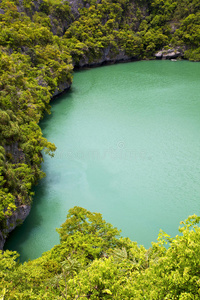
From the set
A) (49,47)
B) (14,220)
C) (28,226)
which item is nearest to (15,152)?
(14,220)

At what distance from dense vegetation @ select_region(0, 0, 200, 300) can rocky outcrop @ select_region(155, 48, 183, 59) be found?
73cm

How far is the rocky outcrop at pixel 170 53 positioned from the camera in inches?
1620

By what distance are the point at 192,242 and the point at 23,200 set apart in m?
8.20

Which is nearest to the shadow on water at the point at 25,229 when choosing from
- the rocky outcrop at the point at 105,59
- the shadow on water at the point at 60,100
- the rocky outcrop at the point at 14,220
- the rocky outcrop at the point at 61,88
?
the rocky outcrop at the point at 14,220

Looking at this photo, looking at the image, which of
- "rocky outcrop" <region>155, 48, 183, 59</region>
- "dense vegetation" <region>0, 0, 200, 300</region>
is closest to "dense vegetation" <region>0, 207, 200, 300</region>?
"dense vegetation" <region>0, 0, 200, 300</region>

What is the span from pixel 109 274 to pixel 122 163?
1040 cm

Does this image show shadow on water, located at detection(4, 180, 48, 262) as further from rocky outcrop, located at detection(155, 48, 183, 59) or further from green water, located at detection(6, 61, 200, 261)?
rocky outcrop, located at detection(155, 48, 183, 59)

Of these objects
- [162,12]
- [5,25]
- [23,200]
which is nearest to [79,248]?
[23,200]

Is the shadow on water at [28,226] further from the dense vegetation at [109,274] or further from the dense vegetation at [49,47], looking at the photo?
the dense vegetation at [109,274]

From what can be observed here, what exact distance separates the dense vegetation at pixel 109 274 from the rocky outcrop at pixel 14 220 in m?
2.51

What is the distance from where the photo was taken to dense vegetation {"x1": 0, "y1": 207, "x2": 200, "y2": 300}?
384 cm

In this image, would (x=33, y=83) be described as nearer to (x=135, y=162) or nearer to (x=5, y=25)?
(x=5, y=25)

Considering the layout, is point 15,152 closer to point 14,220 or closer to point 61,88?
point 14,220

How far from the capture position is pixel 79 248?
285 inches
